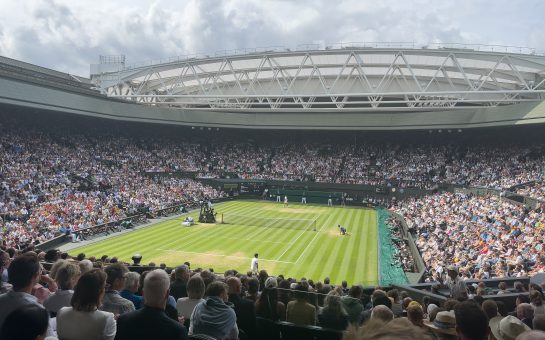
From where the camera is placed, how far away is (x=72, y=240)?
26.8 metres

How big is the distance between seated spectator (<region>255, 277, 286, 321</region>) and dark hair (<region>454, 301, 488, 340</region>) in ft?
12.2

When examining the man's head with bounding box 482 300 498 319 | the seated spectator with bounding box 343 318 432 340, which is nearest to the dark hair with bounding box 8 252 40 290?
the seated spectator with bounding box 343 318 432 340

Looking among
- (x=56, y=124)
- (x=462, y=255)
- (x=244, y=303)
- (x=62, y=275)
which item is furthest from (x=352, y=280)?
(x=56, y=124)

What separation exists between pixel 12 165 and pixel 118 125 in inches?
796

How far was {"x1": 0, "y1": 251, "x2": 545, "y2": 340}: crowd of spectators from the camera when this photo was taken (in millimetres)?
3205

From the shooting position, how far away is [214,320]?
4.73m

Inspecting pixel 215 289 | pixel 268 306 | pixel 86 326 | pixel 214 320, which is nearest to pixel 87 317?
pixel 86 326

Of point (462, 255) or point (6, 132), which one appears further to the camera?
point (6, 132)

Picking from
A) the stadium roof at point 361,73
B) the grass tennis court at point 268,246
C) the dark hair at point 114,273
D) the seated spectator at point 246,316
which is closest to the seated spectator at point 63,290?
the dark hair at point 114,273

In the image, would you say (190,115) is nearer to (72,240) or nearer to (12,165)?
(12,165)

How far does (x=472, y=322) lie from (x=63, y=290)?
5021 millimetres

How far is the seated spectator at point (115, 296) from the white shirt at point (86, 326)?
1075 millimetres

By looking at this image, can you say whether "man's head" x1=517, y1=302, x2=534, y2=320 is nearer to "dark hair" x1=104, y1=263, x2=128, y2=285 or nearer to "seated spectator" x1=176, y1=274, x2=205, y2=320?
"seated spectator" x1=176, y1=274, x2=205, y2=320

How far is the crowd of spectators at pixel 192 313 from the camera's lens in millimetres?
3205
